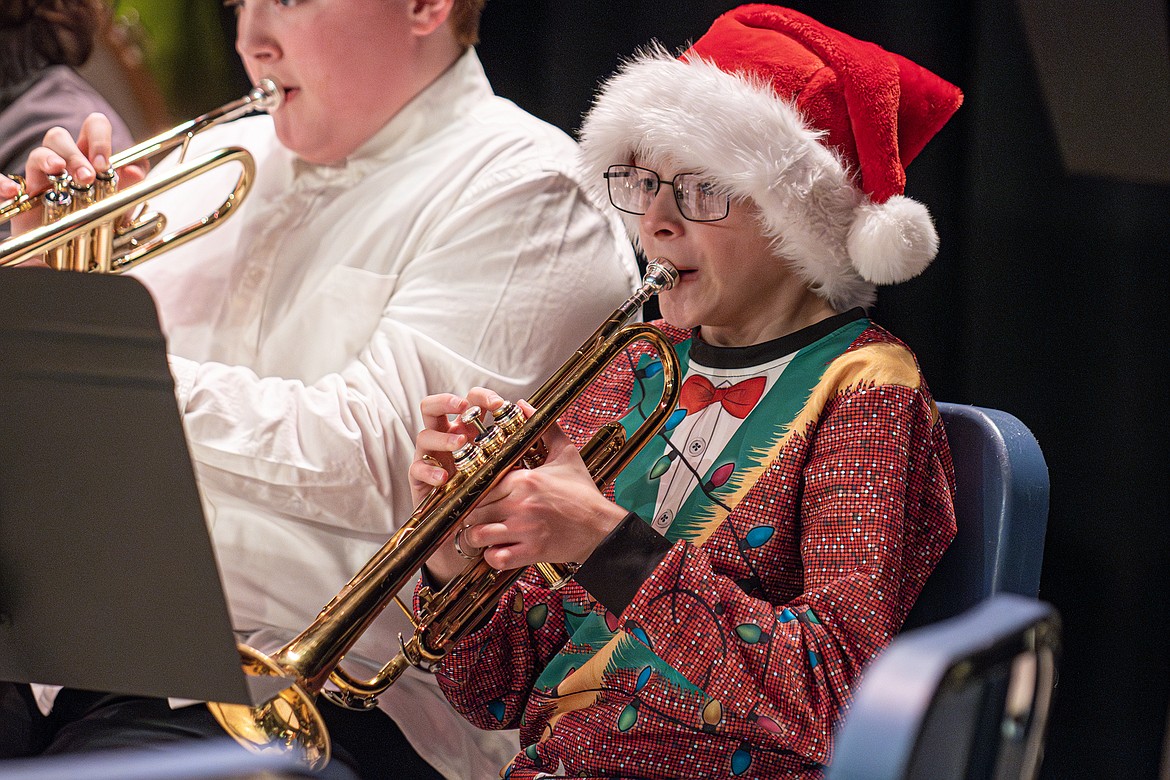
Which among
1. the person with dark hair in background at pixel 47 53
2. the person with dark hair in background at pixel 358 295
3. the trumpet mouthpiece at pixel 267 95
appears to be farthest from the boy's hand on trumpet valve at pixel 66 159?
the person with dark hair in background at pixel 47 53

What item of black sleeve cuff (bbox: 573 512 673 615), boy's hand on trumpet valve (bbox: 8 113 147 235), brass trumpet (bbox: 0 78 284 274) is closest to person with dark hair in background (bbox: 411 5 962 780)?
black sleeve cuff (bbox: 573 512 673 615)

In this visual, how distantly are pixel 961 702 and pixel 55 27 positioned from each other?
239 centimetres

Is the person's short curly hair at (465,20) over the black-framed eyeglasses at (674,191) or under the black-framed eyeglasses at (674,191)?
over

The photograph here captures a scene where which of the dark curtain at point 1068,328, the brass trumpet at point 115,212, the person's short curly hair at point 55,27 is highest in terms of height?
the person's short curly hair at point 55,27

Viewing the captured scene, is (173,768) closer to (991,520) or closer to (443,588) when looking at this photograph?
(443,588)

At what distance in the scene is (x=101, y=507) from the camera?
1.15 metres

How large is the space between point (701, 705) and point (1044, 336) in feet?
3.14

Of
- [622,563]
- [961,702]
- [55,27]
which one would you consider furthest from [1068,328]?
[55,27]

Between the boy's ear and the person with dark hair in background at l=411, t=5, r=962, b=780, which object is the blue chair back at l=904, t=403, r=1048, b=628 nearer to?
the person with dark hair in background at l=411, t=5, r=962, b=780

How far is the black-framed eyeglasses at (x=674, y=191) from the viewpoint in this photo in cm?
159

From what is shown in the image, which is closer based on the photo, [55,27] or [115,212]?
[115,212]

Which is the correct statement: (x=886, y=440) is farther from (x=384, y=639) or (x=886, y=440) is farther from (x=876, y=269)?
(x=384, y=639)

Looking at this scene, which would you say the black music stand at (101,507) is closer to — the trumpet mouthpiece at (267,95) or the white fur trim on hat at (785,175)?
the white fur trim on hat at (785,175)

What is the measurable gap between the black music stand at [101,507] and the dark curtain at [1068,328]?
4.49 ft
